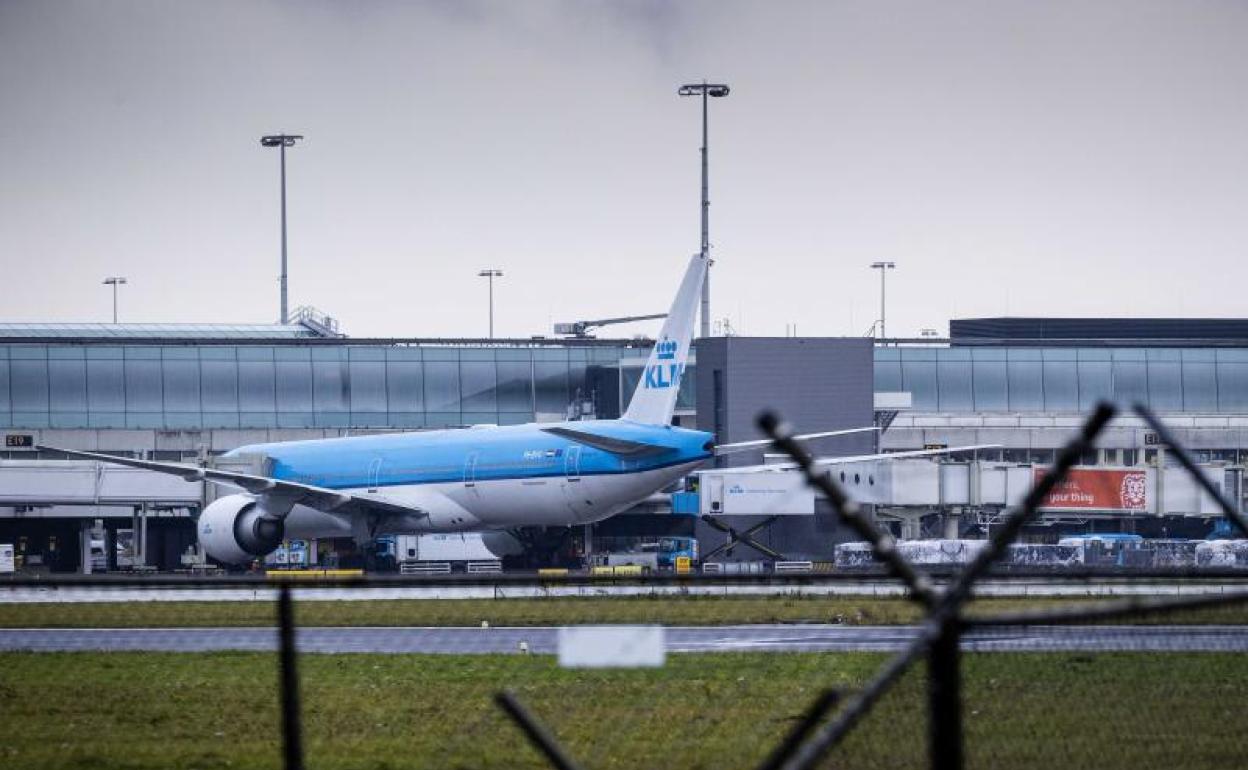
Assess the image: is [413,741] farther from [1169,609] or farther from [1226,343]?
[1226,343]

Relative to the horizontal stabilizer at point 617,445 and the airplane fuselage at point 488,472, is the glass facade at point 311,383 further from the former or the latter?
the horizontal stabilizer at point 617,445

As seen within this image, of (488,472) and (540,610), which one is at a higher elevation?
(488,472)

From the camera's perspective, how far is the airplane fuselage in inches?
2437

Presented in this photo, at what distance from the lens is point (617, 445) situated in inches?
2409

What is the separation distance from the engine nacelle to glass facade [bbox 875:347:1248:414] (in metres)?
52.4

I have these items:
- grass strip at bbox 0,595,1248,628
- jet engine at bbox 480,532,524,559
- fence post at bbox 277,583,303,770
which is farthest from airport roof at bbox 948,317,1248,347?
fence post at bbox 277,583,303,770

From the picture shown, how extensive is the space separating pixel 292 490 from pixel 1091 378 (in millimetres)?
59937

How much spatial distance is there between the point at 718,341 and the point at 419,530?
22.3 metres

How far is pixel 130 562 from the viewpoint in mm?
88812

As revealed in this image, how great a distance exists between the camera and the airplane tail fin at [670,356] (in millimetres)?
62219

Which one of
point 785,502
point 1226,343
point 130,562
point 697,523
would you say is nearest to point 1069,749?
point 785,502

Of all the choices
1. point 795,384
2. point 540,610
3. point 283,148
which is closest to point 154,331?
point 283,148

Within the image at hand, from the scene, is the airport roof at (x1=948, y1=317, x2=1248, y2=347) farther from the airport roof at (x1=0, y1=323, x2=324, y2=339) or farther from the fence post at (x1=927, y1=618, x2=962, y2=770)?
the fence post at (x1=927, y1=618, x2=962, y2=770)

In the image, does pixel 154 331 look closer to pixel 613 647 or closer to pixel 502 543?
pixel 502 543
